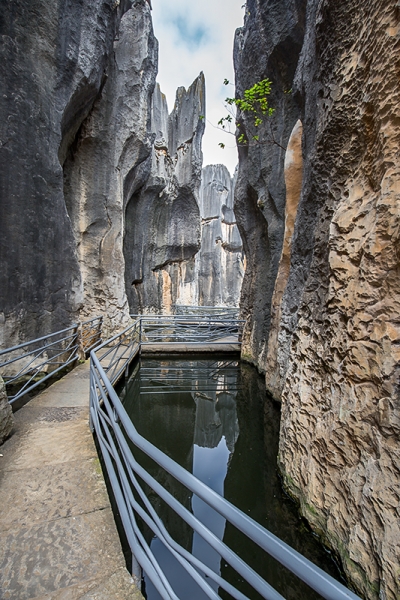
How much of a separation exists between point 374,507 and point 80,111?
347 inches

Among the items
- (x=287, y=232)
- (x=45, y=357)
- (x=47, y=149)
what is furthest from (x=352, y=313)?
(x=47, y=149)

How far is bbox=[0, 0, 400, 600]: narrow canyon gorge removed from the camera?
6.61 ft

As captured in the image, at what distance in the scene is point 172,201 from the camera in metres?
18.0

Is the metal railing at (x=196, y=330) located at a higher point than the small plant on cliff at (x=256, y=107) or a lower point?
lower

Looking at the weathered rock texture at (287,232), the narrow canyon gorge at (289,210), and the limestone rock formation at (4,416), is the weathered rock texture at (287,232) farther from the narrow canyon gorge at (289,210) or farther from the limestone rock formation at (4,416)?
the limestone rock formation at (4,416)

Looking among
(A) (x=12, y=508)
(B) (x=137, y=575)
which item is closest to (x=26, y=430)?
(A) (x=12, y=508)

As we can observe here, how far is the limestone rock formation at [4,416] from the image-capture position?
9.06ft

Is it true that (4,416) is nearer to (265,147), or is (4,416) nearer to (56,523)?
(56,523)

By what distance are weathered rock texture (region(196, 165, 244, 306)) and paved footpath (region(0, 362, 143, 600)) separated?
2562 cm

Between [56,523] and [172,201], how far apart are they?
17.7 metres

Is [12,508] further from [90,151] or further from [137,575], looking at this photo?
[90,151]

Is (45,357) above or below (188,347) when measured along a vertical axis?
above

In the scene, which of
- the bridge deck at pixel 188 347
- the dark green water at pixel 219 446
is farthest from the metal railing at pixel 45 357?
the bridge deck at pixel 188 347

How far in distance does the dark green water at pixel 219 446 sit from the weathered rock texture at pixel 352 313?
1.15 feet
